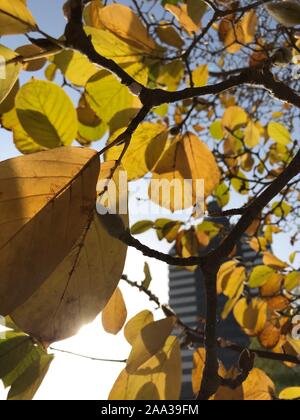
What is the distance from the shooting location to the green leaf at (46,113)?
59cm

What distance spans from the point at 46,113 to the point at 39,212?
0.26 metres

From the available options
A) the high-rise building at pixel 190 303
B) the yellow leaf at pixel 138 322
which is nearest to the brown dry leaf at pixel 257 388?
the yellow leaf at pixel 138 322

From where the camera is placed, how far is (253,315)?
135 centimetres

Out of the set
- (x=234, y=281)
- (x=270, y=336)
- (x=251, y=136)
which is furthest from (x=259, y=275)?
(x=251, y=136)

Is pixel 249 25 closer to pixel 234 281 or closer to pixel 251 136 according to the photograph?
pixel 251 136

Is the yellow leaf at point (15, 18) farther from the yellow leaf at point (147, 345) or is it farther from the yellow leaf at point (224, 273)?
the yellow leaf at point (224, 273)

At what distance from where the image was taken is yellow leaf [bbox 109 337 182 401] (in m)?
0.62

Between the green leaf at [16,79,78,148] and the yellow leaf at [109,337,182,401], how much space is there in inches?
14.1

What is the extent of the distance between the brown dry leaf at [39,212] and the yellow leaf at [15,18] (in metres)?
0.12

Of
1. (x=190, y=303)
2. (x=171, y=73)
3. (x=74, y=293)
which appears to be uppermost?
(x=171, y=73)

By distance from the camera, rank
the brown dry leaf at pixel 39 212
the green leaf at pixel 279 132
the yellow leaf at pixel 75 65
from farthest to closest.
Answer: the green leaf at pixel 279 132
the yellow leaf at pixel 75 65
the brown dry leaf at pixel 39 212

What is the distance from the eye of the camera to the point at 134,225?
130 centimetres
